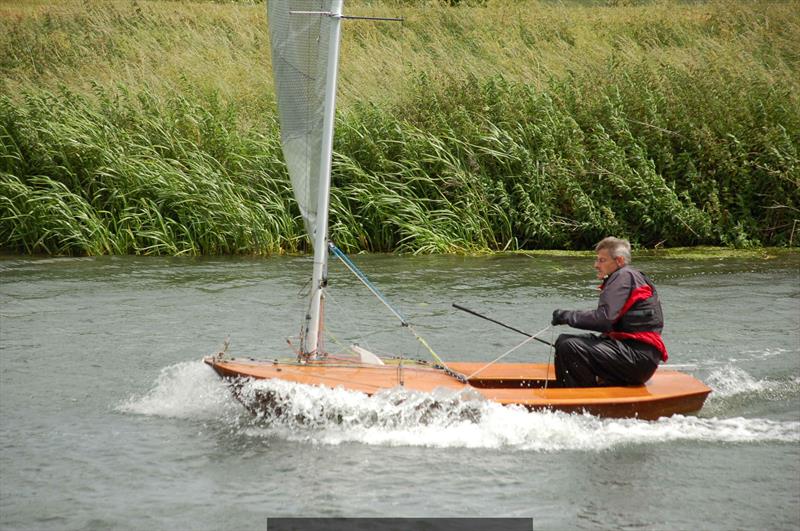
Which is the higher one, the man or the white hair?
the white hair

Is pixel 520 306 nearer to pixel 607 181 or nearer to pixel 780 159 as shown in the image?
pixel 607 181

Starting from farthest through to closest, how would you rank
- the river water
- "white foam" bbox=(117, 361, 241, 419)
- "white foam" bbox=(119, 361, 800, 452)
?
1. "white foam" bbox=(117, 361, 241, 419)
2. "white foam" bbox=(119, 361, 800, 452)
3. the river water

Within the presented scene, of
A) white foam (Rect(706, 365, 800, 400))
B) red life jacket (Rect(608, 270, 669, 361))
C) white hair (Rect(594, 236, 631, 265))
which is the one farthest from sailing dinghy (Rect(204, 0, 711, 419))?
white hair (Rect(594, 236, 631, 265))

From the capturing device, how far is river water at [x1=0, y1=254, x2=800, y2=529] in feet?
20.8

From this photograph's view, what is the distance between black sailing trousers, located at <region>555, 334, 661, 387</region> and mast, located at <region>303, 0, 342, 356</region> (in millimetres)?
1752

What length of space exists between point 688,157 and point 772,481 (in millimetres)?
8530

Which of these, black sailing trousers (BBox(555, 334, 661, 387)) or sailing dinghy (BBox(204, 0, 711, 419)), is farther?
black sailing trousers (BBox(555, 334, 661, 387))

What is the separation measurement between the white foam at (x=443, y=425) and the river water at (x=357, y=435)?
0.01m

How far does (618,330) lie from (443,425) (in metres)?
1.46

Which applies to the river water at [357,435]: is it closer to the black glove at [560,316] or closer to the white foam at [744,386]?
the white foam at [744,386]

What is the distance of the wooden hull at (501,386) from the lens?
744 cm

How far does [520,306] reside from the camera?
37.8 feet

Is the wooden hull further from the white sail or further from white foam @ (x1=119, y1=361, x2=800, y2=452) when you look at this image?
the white sail

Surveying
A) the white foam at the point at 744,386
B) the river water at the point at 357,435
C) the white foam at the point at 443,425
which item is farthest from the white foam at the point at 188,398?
the white foam at the point at 744,386
